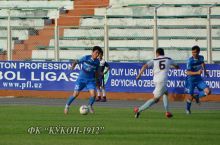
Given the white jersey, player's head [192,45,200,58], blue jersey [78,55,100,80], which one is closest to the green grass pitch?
the white jersey

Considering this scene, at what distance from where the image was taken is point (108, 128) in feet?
64.9

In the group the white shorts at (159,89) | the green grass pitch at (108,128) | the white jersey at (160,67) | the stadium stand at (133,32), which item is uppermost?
the stadium stand at (133,32)

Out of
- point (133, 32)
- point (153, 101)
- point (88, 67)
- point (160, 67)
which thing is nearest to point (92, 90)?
point (88, 67)

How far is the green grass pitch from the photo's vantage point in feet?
55.0

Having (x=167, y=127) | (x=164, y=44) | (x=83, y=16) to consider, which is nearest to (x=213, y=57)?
(x=164, y=44)

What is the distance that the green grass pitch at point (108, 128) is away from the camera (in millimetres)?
16766

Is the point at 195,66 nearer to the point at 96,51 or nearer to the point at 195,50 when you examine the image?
the point at 195,50

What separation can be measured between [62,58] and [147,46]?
3793 millimetres

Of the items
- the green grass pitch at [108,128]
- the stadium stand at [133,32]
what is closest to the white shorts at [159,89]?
the green grass pitch at [108,128]

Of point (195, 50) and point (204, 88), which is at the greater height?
point (195, 50)

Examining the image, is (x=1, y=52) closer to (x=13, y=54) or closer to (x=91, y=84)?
(x=13, y=54)

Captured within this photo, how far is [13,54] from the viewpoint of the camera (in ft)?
126

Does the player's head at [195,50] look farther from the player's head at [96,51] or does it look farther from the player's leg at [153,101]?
the player's leg at [153,101]

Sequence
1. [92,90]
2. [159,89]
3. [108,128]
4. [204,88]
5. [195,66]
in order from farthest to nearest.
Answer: [195,66] → [204,88] → [92,90] → [159,89] → [108,128]
